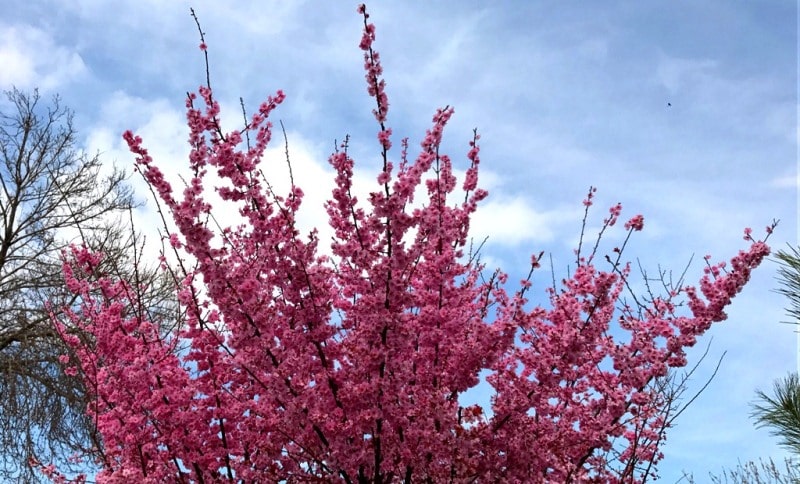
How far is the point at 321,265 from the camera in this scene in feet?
14.6

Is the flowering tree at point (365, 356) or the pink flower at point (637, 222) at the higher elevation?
the pink flower at point (637, 222)

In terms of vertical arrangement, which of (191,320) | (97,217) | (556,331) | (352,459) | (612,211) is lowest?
(352,459)

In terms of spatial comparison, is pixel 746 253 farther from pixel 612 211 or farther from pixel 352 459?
pixel 352 459

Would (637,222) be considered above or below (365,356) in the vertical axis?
above

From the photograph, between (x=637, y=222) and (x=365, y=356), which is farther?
(x=637, y=222)

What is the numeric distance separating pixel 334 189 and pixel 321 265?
0.53m

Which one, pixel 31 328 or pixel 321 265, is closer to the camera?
pixel 321 265

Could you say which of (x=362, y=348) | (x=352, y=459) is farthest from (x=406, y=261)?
(x=352, y=459)

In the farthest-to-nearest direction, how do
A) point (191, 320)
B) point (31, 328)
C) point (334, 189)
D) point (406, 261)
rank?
point (31, 328) → point (191, 320) → point (334, 189) → point (406, 261)

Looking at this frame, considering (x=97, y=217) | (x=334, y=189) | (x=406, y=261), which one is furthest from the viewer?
(x=97, y=217)

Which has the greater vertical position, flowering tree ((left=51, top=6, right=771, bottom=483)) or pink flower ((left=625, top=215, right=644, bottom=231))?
pink flower ((left=625, top=215, right=644, bottom=231))

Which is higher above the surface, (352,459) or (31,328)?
(31,328)

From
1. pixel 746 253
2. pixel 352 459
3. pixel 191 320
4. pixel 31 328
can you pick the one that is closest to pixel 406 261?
pixel 352 459

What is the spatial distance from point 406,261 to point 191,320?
2.06 m
